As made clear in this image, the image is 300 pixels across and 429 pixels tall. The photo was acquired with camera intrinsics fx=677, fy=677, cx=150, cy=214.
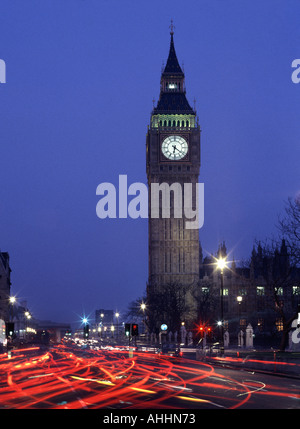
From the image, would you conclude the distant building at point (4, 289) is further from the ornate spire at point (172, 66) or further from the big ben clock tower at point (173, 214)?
the ornate spire at point (172, 66)

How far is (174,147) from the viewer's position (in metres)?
166

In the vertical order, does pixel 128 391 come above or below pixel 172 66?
below

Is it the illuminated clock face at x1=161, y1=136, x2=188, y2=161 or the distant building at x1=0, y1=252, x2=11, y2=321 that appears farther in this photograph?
the illuminated clock face at x1=161, y1=136, x2=188, y2=161

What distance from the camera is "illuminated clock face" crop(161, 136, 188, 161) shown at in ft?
541

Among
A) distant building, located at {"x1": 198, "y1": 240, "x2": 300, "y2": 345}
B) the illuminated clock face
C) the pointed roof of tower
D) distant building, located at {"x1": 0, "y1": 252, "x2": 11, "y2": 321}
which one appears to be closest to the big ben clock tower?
the illuminated clock face

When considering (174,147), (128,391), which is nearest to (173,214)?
(174,147)

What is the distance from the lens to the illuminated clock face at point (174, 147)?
16500 cm

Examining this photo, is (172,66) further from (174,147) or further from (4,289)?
(4,289)

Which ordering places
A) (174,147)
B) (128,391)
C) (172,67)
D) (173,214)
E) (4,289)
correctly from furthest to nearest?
(172,67) < (174,147) < (173,214) < (4,289) < (128,391)

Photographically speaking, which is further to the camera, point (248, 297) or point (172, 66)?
point (172, 66)

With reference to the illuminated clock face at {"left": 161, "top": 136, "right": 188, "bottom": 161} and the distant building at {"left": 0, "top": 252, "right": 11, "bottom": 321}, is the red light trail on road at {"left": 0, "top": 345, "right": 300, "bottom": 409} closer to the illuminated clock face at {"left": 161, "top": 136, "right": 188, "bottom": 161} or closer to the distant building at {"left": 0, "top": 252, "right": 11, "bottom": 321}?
the distant building at {"left": 0, "top": 252, "right": 11, "bottom": 321}

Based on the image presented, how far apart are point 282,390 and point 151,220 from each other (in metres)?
139

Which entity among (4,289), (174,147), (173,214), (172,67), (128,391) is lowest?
(128,391)

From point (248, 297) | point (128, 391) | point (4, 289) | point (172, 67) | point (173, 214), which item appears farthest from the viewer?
point (172, 67)
